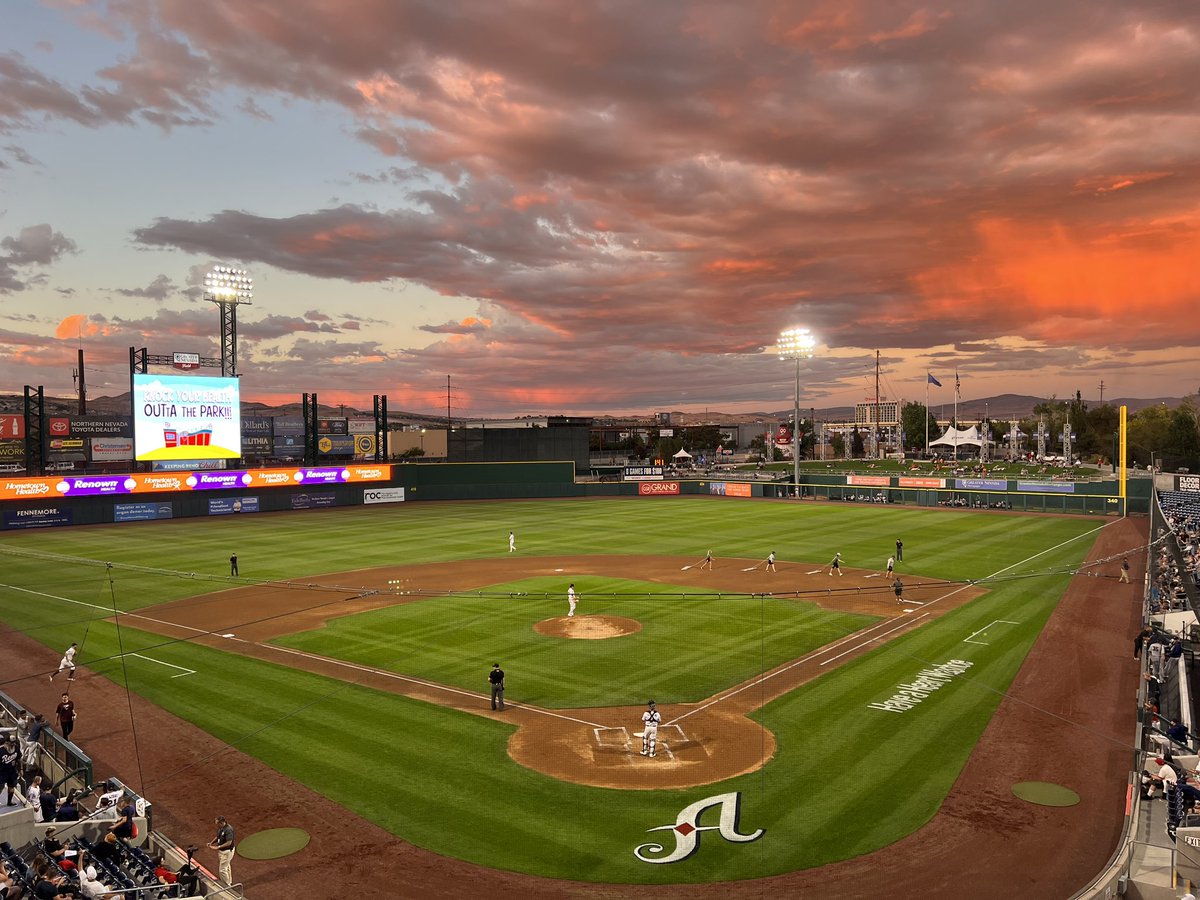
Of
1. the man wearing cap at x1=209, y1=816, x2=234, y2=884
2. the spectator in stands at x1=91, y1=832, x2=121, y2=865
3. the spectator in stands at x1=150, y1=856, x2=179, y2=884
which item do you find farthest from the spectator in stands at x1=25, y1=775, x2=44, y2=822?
the man wearing cap at x1=209, y1=816, x2=234, y2=884

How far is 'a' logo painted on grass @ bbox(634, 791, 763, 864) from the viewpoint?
1341cm

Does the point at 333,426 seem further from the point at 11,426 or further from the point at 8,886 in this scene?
the point at 8,886

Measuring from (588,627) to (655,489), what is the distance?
203 feet

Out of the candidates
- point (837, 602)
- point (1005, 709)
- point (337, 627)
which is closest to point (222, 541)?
point (337, 627)

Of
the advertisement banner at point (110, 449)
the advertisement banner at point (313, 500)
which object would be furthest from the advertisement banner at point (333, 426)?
the advertisement banner at point (313, 500)

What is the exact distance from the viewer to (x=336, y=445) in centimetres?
10069

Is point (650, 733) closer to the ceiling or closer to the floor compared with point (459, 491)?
closer to the floor

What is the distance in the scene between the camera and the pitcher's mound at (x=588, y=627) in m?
27.8

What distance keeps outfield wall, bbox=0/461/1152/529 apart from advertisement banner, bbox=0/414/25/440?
1634 centimetres

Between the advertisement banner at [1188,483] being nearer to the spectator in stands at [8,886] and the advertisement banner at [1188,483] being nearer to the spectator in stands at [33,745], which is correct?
the spectator in stands at [33,745]

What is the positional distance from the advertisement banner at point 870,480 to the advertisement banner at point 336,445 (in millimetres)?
64054

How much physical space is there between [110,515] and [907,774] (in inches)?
2672

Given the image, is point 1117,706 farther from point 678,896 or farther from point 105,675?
point 105,675

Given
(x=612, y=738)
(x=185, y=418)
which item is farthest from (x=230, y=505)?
(x=612, y=738)
